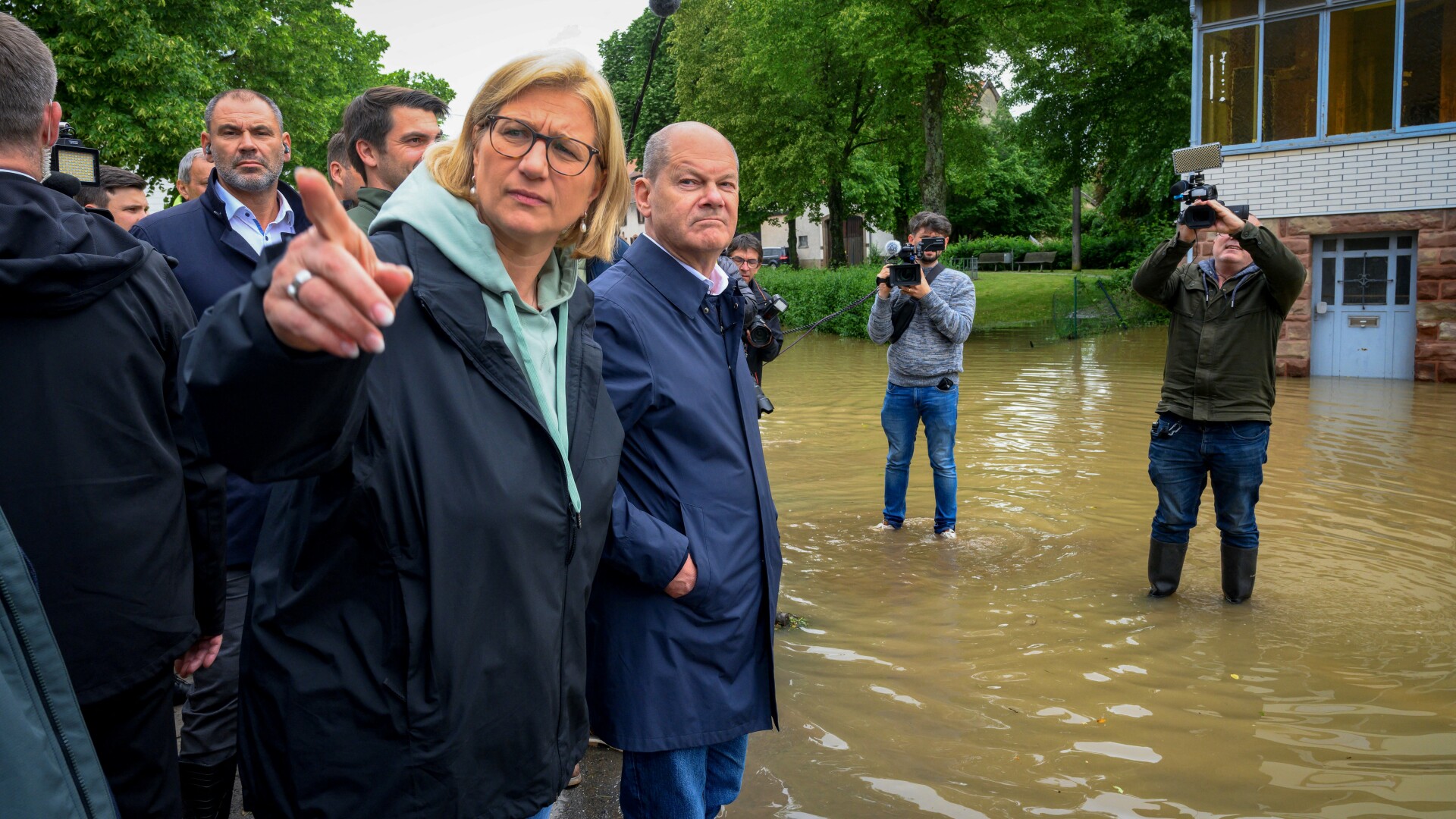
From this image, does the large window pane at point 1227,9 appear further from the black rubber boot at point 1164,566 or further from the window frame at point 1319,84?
the black rubber boot at point 1164,566

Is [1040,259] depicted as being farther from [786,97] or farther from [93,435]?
[93,435]

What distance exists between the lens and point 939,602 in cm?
626

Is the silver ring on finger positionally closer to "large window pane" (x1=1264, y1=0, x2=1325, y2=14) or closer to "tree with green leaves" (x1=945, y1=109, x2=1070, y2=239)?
"large window pane" (x1=1264, y1=0, x2=1325, y2=14)

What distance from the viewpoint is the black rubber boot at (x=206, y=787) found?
10.4ft

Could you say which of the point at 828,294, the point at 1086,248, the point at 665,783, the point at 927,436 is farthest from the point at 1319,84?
the point at 1086,248

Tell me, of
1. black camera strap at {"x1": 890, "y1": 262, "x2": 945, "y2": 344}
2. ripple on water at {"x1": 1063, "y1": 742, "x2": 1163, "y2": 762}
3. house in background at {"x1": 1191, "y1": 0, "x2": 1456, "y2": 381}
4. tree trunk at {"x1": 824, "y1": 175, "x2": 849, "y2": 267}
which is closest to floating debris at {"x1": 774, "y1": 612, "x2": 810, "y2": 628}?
ripple on water at {"x1": 1063, "y1": 742, "x2": 1163, "y2": 762}

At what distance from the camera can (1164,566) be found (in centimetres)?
616

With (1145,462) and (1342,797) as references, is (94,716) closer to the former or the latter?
(1342,797)

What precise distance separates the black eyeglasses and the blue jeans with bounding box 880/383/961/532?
5.47 m

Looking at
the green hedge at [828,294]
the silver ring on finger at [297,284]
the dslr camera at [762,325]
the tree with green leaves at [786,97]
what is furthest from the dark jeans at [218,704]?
the tree with green leaves at [786,97]

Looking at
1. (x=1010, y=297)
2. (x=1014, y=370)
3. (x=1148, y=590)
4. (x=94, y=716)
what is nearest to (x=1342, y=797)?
(x=1148, y=590)

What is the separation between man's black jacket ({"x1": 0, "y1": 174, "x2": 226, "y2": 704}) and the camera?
7.43ft

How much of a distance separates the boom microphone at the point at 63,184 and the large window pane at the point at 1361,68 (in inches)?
685

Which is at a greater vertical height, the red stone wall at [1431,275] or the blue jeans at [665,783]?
the red stone wall at [1431,275]
